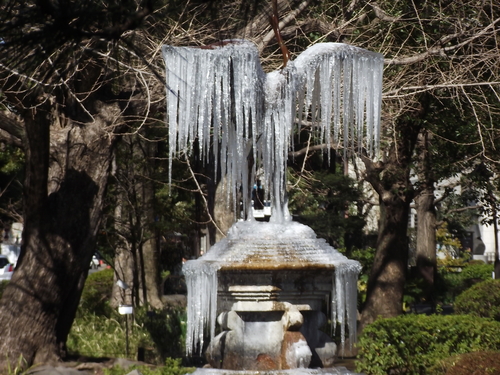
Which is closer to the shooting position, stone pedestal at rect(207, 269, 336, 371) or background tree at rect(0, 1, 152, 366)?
stone pedestal at rect(207, 269, 336, 371)

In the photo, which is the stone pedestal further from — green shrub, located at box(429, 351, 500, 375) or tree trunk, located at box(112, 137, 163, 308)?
tree trunk, located at box(112, 137, 163, 308)

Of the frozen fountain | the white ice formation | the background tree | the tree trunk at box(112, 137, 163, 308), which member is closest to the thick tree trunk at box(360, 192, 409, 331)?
the tree trunk at box(112, 137, 163, 308)

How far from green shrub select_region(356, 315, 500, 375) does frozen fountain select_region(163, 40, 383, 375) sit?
3912mm

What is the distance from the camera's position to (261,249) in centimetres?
618

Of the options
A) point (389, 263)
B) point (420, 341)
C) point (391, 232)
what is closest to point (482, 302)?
point (389, 263)

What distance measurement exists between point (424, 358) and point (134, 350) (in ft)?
18.8

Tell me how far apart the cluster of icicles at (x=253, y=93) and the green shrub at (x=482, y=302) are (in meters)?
8.47

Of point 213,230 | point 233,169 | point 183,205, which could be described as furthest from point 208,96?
point 183,205

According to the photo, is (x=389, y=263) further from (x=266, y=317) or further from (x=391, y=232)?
(x=266, y=317)

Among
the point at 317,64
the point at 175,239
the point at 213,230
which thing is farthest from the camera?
the point at 175,239

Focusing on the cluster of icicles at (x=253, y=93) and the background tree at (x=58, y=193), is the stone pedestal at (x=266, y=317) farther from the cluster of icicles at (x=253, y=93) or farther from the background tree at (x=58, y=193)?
the background tree at (x=58, y=193)

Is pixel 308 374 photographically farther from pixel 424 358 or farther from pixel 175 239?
pixel 175 239

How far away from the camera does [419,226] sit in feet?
84.2

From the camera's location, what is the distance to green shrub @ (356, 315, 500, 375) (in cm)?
1005
